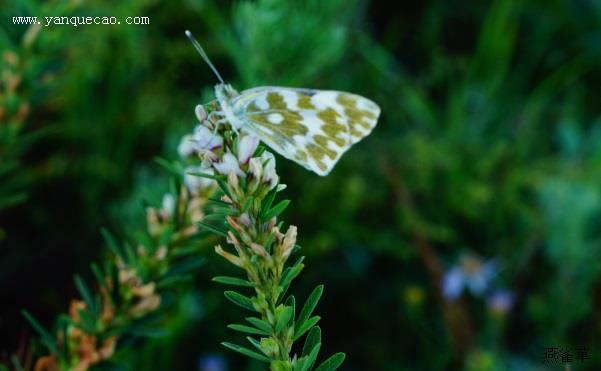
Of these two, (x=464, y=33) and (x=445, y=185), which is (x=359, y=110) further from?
(x=464, y=33)

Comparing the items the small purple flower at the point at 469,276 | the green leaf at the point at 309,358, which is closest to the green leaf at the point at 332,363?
the green leaf at the point at 309,358

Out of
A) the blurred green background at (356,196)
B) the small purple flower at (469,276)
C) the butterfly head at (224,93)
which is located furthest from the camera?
the small purple flower at (469,276)

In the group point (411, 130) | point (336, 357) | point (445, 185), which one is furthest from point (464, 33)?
point (336, 357)

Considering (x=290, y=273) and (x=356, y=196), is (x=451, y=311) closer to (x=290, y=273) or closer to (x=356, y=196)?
(x=356, y=196)

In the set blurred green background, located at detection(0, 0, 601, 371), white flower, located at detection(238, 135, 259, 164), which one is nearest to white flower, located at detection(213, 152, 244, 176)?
white flower, located at detection(238, 135, 259, 164)

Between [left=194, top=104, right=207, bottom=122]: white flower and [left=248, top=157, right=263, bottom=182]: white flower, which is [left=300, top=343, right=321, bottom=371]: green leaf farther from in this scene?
[left=194, top=104, right=207, bottom=122]: white flower

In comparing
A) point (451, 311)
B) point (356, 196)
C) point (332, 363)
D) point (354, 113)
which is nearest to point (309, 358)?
point (332, 363)

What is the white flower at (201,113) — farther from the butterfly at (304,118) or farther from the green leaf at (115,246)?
the green leaf at (115,246)
